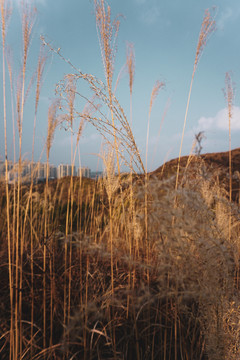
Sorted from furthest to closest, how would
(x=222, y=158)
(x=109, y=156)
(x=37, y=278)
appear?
1. (x=222, y=158)
2. (x=37, y=278)
3. (x=109, y=156)

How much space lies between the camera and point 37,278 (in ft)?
7.37

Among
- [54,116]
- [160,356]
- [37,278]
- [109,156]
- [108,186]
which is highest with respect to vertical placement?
[54,116]

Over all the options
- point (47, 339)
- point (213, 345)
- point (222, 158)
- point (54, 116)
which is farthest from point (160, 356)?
point (222, 158)

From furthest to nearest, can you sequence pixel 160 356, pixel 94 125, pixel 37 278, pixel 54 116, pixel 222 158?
1. pixel 222 158
2. pixel 37 278
3. pixel 54 116
4. pixel 160 356
5. pixel 94 125

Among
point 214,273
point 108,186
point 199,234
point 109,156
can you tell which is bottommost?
point 214,273

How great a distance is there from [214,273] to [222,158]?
601 centimetres

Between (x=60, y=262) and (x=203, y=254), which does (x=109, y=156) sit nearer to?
(x=203, y=254)

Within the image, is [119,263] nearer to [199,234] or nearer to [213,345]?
[213,345]

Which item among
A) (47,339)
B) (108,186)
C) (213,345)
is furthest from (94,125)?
(47,339)

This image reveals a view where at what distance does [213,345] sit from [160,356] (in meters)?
0.61

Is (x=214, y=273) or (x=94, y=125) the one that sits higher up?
(x=94, y=125)

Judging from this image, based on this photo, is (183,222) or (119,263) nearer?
(183,222)

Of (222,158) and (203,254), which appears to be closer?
(203,254)

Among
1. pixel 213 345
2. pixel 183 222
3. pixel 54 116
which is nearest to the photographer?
pixel 183 222
